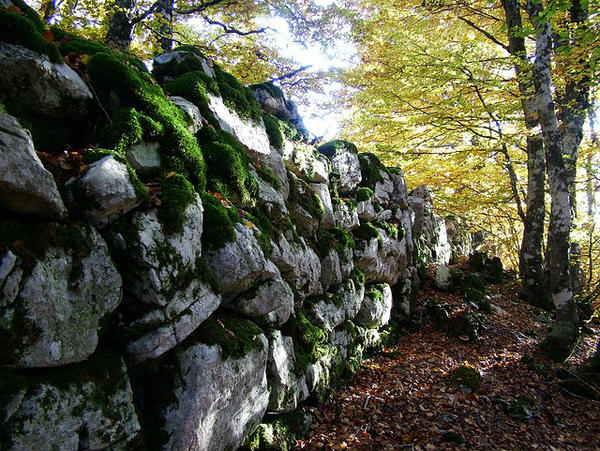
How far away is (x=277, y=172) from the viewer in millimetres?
5805

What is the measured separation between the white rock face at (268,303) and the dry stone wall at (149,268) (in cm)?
2

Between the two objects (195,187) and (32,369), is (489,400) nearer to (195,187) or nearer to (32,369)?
(195,187)

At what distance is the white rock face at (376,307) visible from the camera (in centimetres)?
712

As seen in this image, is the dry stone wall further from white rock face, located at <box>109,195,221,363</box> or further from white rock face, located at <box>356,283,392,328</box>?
white rock face, located at <box>356,283,392,328</box>

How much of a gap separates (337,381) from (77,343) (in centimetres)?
431

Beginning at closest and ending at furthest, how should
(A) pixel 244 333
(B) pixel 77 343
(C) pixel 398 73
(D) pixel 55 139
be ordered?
(B) pixel 77 343, (D) pixel 55 139, (A) pixel 244 333, (C) pixel 398 73

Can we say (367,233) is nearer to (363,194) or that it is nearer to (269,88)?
(363,194)

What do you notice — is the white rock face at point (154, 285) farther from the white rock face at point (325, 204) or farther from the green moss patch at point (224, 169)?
the white rock face at point (325, 204)

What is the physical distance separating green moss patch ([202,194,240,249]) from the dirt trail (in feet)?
9.06

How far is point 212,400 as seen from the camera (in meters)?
3.02

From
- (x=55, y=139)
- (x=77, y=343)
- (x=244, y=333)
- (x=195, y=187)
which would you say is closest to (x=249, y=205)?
(x=195, y=187)

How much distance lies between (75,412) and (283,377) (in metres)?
2.45

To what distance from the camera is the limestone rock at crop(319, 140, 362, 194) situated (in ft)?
26.1

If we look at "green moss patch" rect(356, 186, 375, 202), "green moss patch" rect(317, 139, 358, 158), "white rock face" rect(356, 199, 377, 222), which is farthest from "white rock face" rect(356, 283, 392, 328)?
"green moss patch" rect(317, 139, 358, 158)
